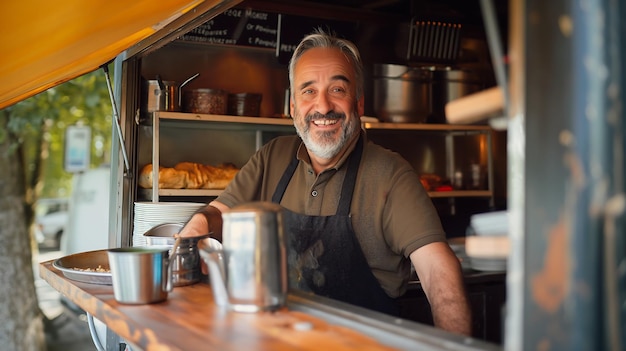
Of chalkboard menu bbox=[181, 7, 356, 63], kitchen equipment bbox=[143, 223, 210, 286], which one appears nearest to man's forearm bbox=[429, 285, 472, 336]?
kitchen equipment bbox=[143, 223, 210, 286]

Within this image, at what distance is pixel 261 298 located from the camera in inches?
61.4

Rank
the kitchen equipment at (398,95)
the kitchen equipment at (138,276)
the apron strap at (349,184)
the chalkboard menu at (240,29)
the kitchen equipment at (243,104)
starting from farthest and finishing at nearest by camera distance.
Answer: the kitchen equipment at (398,95) → the chalkboard menu at (240,29) → the kitchen equipment at (243,104) → the apron strap at (349,184) → the kitchen equipment at (138,276)

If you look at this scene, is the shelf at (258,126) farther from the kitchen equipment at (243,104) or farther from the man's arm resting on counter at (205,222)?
the man's arm resting on counter at (205,222)

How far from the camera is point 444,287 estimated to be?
2.13 metres

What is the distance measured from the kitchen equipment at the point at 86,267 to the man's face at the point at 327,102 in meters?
1.04

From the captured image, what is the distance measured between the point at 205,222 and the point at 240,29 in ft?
6.26

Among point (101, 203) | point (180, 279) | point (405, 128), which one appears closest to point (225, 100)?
point (405, 128)

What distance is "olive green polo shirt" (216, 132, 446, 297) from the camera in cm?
237

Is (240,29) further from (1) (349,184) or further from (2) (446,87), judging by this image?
(1) (349,184)

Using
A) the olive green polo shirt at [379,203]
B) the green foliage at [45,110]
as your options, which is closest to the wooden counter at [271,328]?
the olive green polo shirt at [379,203]

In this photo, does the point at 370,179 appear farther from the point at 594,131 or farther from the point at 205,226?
the point at 594,131

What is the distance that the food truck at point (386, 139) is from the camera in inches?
35.6

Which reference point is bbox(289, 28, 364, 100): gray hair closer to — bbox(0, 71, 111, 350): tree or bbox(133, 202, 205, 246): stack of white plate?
bbox(133, 202, 205, 246): stack of white plate

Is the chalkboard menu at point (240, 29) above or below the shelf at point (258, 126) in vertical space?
above
